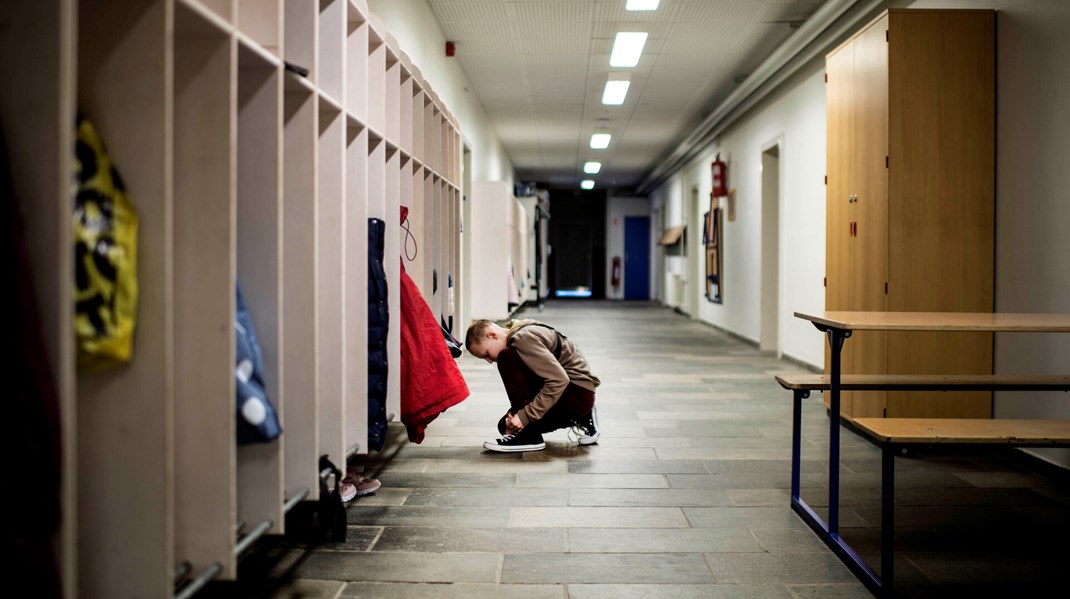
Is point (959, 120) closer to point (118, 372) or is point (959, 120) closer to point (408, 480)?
point (408, 480)

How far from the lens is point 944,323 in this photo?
253 cm

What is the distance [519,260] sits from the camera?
12.3 meters

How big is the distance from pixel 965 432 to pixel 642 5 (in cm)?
493

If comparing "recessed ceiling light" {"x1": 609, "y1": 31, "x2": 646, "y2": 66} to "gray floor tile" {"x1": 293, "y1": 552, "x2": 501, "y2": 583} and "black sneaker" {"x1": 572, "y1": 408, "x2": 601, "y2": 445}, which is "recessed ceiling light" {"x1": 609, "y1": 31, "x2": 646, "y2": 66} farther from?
"gray floor tile" {"x1": 293, "y1": 552, "x2": 501, "y2": 583}

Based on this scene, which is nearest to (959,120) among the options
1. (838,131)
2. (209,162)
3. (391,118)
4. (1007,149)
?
(1007,149)

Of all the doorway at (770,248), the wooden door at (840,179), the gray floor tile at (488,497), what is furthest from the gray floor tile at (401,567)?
the doorway at (770,248)

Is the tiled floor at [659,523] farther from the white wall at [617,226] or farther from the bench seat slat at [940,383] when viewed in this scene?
the white wall at [617,226]

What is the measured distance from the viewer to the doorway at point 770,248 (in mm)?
8641

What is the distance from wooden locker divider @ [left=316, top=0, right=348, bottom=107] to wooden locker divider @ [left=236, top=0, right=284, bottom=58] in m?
0.44

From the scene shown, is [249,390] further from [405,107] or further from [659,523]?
[405,107]

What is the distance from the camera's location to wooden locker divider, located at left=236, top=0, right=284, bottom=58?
6.66 ft

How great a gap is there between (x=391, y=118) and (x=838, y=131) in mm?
2934

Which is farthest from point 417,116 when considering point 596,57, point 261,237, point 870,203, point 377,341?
point 596,57

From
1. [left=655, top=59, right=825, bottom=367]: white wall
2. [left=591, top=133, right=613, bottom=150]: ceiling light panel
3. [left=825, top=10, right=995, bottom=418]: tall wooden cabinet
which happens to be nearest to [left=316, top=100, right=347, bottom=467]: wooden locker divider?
[left=825, top=10, right=995, bottom=418]: tall wooden cabinet
